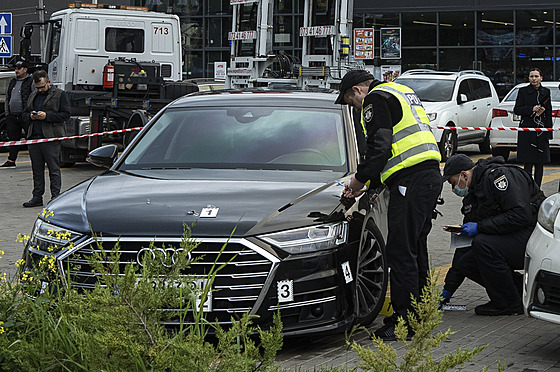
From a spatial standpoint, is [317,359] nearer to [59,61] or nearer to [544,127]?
[544,127]

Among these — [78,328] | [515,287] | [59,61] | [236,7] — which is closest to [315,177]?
[515,287]

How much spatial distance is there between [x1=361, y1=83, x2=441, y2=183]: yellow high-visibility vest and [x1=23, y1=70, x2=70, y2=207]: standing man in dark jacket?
776 cm

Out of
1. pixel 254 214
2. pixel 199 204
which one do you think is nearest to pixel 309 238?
pixel 254 214

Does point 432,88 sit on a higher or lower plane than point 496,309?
higher

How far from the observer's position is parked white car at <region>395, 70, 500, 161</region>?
1952 centimetres

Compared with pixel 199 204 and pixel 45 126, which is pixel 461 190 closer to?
pixel 199 204

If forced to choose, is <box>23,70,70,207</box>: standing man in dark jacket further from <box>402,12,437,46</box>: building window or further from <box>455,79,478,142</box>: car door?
<box>402,12,437,46</box>: building window

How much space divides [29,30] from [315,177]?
45.0 feet

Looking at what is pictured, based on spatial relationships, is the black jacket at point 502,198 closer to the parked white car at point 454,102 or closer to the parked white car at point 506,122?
the parked white car at point 506,122

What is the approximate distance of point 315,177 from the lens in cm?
612

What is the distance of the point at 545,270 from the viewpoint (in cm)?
530

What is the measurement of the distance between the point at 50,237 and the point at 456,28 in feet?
98.0

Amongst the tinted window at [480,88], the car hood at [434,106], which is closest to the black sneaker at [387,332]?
the car hood at [434,106]

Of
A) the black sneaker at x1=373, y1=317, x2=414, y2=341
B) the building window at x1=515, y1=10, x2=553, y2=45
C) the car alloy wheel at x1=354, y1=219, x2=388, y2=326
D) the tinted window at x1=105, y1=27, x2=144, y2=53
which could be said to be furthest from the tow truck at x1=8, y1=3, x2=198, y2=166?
the building window at x1=515, y1=10, x2=553, y2=45
